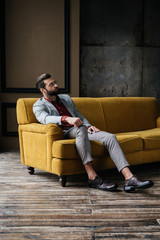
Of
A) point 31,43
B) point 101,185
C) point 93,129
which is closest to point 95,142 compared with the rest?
point 93,129

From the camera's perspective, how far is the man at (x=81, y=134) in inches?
106

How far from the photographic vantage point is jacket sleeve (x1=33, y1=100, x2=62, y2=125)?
117 inches

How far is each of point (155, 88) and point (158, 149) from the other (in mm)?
2204

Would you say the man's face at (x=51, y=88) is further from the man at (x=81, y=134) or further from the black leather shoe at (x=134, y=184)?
the black leather shoe at (x=134, y=184)

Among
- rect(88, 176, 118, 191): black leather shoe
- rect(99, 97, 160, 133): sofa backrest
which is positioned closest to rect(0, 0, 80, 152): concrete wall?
rect(99, 97, 160, 133): sofa backrest

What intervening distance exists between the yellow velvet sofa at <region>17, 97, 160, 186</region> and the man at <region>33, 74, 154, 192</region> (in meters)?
0.09

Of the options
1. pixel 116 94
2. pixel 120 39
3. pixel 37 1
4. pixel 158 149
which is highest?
pixel 37 1

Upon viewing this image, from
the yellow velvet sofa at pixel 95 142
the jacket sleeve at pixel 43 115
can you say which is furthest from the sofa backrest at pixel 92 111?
the jacket sleeve at pixel 43 115

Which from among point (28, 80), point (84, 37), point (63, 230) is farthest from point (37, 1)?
point (63, 230)

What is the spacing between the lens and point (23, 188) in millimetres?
2811

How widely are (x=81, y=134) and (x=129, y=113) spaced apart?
1.48m

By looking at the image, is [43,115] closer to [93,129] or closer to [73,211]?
[93,129]

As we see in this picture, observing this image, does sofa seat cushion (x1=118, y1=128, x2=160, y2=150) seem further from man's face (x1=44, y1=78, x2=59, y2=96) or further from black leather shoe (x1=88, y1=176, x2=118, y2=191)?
man's face (x1=44, y1=78, x2=59, y2=96)

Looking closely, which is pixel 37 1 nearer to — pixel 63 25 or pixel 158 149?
pixel 63 25
